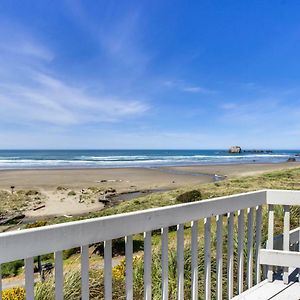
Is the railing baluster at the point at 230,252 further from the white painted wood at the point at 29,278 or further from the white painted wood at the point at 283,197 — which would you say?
the white painted wood at the point at 29,278

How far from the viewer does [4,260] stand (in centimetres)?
150

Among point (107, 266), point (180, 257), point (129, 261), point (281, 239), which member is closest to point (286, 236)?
point (281, 239)

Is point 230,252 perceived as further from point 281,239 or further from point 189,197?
point 189,197

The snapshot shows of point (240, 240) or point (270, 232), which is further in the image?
point (270, 232)

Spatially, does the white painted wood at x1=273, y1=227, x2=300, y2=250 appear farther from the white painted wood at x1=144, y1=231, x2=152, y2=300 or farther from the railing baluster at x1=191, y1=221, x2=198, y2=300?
the white painted wood at x1=144, y1=231, x2=152, y2=300

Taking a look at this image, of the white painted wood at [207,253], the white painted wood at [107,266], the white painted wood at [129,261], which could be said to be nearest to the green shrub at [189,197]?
the white painted wood at [207,253]

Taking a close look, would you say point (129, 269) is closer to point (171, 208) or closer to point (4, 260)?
point (171, 208)

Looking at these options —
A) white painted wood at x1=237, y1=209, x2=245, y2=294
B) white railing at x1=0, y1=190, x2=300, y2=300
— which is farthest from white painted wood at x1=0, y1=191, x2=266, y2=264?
white painted wood at x1=237, y1=209, x2=245, y2=294

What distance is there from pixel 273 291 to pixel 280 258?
→ 311 mm

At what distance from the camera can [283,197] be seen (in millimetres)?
3404

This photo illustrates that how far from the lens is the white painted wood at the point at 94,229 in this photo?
1534mm

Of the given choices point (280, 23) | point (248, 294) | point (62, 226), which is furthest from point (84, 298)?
point (280, 23)

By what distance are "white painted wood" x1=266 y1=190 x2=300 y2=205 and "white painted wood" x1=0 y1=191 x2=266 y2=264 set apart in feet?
2.50

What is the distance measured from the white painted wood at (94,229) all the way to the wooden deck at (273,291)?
3.24ft
